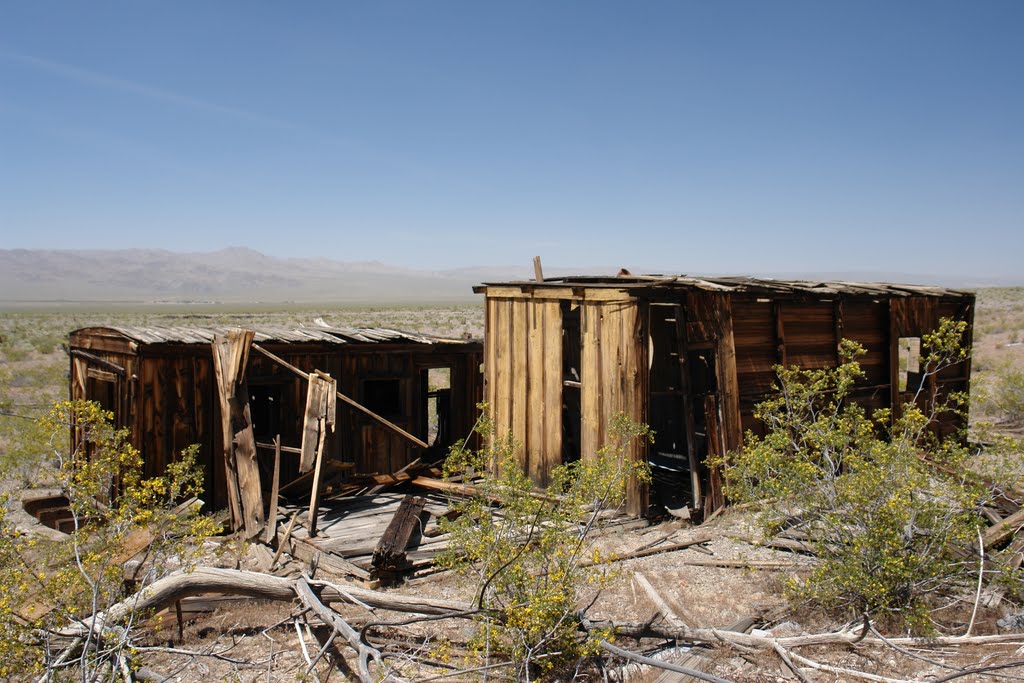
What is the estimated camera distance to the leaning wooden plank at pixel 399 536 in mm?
7953

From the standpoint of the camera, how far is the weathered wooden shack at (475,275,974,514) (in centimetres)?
938

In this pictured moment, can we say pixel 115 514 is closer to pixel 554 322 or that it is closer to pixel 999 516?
pixel 554 322

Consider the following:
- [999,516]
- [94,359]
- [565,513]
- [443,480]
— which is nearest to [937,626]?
[999,516]

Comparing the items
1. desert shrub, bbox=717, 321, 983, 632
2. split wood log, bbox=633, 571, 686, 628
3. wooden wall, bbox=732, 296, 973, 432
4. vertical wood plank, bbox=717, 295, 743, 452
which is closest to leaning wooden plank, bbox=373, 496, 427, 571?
split wood log, bbox=633, 571, 686, 628

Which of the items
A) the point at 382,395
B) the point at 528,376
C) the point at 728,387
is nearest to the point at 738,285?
the point at 728,387

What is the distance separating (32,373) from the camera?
24.9 m

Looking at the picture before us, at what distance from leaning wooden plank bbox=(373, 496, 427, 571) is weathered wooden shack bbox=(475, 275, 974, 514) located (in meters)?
1.94

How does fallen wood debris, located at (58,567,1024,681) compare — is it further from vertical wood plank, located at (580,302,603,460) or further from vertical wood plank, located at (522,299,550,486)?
vertical wood plank, located at (522,299,550,486)

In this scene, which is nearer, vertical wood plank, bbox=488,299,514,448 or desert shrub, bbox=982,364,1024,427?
vertical wood plank, bbox=488,299,514,448

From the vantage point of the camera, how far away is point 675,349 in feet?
41.0

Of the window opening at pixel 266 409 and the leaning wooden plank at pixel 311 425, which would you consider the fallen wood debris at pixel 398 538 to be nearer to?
the leaning wooden plank at pixel 311 425

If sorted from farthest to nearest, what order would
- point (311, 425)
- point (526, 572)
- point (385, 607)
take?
point (311, 425), point (385, 607), point (526, 572)

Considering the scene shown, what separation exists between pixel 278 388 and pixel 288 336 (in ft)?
2.70

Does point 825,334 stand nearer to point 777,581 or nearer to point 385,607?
point 777,581
